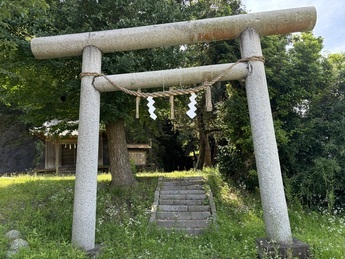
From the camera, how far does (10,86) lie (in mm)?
7816

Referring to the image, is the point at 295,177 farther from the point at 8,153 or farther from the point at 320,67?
the point at 8,153

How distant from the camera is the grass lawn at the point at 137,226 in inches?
161

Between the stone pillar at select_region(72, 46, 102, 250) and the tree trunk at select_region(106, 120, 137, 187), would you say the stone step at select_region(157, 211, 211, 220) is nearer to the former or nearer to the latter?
the tree trunk at select_region(106, 120, 137, 187)

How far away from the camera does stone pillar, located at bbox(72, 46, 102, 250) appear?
12.8ft

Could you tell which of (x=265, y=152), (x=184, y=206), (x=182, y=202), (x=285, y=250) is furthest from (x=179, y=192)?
(x=285, y=250)

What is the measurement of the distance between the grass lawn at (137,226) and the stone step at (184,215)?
1.17ft

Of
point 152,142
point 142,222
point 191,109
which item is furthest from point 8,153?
point 191,109

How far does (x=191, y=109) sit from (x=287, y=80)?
446 cm

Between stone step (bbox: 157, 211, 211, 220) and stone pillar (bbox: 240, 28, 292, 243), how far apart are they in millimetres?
3003

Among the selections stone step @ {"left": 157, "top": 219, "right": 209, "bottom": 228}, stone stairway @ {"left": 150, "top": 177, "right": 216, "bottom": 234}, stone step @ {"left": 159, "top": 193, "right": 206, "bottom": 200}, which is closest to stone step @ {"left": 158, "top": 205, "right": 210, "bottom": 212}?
stone stairway @ {"left": 150, "top": 177, "right": 216, "bottom": 234}

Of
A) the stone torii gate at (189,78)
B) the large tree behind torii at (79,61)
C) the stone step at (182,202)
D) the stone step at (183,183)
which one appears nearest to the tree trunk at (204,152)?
the stone step at (183,183)

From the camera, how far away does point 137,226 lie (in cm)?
576

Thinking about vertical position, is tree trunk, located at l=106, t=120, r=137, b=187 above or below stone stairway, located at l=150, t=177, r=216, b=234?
above

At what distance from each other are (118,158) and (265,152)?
539 cm
